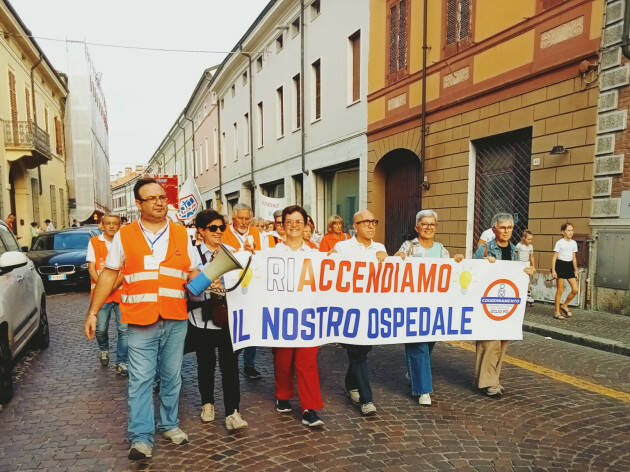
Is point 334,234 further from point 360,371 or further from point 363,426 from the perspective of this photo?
point 363,426

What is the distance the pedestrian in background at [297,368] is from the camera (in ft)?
12.1

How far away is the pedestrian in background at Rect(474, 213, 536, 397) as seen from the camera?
14.1 ft

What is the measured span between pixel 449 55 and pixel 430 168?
271cm

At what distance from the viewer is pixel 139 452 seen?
10.4ft

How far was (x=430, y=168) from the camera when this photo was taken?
12.0 meters

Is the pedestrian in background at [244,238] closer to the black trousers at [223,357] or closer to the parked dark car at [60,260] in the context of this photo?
the black trousers at [223,357]

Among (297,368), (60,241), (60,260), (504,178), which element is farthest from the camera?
(60,241)

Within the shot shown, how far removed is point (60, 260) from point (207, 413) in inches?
356

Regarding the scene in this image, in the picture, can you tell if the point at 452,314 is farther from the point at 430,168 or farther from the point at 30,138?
the point at 30,138

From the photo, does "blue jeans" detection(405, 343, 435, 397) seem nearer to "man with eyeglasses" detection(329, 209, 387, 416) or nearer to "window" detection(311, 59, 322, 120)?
"man with eyeglasses" detection(329, 209, 387, 416)

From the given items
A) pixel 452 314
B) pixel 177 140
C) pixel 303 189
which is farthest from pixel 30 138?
pixel 177 140

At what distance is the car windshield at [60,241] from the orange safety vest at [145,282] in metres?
10.5

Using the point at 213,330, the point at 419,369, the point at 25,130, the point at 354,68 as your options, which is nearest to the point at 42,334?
the point at 213,330

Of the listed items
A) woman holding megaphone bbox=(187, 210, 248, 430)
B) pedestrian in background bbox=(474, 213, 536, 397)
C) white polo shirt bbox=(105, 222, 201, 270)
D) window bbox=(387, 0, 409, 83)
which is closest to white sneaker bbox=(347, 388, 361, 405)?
woman holding megaphone bbox=(187, 210, 248, 430)
